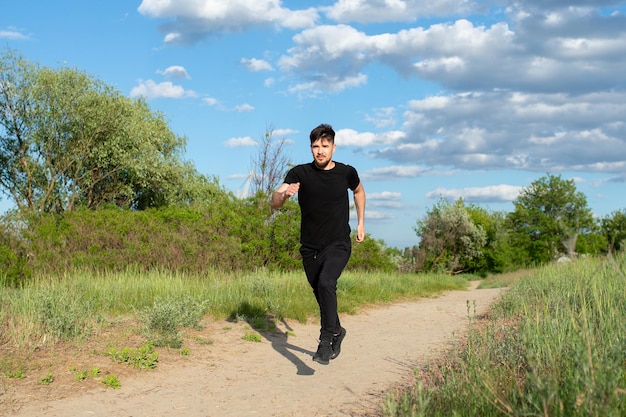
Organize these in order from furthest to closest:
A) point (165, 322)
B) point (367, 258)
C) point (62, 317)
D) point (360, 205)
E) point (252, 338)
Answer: point (367, 258), point (252, 338), point (165, 322), point (62, 317), point (360, 205)

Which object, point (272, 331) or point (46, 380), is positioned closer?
point (46, 380)

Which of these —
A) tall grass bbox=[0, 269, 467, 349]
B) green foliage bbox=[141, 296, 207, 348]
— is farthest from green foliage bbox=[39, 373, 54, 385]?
green foliage bbox=[141, 296, 207, 348]

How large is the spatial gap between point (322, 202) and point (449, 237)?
42836 millimetres

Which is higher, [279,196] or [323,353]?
[279,196]

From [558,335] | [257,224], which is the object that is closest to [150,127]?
[257,224]

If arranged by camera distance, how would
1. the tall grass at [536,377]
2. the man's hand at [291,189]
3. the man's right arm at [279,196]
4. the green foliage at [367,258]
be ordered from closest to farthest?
the tall grass at [536,377] < the man's hand at [291,189] < the man's right arm at [279,196] < the green foliage at [367,258]

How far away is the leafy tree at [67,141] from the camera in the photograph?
101 ft

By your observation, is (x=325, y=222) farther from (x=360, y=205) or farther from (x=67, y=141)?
(x=67, y=141)

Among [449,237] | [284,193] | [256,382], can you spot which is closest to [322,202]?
[284,193]

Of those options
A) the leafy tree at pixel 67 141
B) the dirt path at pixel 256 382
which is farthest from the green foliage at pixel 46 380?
the leafy tree at pixel 67 141

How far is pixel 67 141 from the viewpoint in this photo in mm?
31859

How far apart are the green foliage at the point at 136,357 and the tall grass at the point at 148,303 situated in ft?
2.59

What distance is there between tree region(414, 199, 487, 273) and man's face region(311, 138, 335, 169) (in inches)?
1592

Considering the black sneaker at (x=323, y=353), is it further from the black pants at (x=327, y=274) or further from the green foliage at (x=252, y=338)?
the green foliage at (x=252, y=338)
